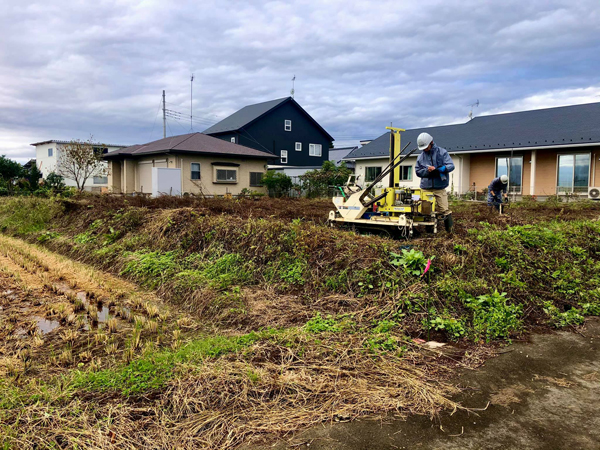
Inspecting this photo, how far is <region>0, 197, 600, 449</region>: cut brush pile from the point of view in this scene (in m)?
2.76

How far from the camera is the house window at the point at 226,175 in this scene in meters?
22.5

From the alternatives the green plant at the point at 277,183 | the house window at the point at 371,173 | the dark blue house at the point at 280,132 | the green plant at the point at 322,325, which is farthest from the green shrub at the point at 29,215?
the dark blue house at the point at 280,132

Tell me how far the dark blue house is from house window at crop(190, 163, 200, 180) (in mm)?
8748

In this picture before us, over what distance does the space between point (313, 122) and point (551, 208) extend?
25.0 meters

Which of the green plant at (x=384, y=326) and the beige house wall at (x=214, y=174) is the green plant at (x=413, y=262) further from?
the beige house wall at (x=214, y=174)

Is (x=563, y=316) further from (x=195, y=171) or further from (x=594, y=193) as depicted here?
(x=195, y=171)

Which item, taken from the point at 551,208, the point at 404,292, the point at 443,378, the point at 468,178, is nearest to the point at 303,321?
the point at 404,292

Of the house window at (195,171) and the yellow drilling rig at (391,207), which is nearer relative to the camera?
the yellow drilling rig at (391,207)

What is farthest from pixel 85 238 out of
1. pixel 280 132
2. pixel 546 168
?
pixel 280 132

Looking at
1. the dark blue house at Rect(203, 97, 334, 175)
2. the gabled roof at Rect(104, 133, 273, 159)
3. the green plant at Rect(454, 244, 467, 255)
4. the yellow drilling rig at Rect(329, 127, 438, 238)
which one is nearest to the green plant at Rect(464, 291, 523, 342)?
the green plant at Rect(454, 244, 467, 255)

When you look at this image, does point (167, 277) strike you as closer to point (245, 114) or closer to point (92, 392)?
point (92, 392)

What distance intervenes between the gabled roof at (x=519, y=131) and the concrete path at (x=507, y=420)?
15.5 m

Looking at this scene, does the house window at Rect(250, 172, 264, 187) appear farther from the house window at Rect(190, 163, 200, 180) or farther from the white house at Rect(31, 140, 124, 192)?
the white house at Rect(31, 140, 124, 192)

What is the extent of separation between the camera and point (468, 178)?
65.9 ft
